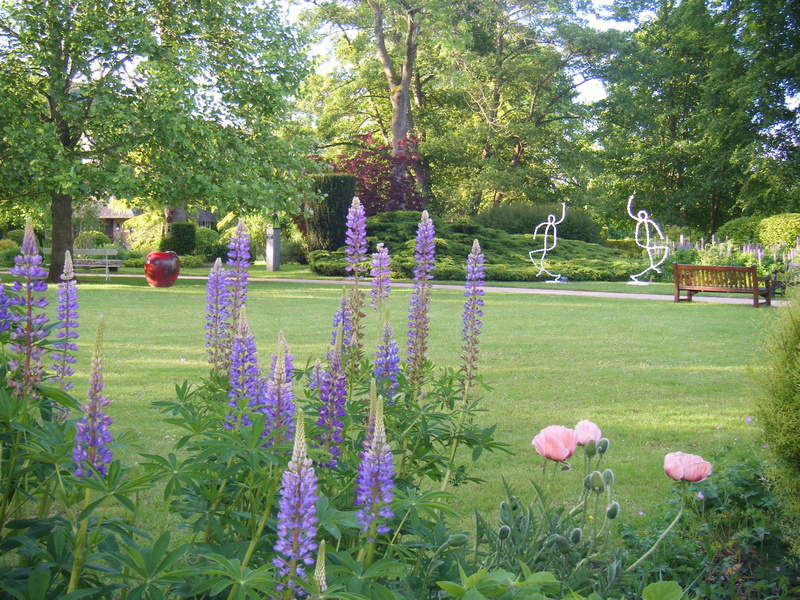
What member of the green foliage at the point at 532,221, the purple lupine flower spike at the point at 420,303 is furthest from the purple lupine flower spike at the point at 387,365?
the green foliage at the point at 532,221

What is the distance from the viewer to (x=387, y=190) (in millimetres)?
31766

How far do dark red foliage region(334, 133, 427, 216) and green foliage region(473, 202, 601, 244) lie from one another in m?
3.30

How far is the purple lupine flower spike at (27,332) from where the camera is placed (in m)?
2.06

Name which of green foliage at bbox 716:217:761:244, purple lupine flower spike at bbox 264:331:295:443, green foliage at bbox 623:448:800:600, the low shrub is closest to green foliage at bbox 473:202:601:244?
green foliage at bbox 716:217:761:244

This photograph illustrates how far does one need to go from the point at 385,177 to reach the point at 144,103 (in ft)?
49.0

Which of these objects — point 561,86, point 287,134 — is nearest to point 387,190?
point 287,134

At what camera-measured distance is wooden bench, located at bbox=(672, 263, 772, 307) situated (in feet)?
49.1

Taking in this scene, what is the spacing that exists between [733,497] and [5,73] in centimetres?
2024

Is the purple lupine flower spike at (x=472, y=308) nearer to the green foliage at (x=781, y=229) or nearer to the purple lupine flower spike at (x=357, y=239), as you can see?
the purple lupine flower spike at (x=357, y=239)

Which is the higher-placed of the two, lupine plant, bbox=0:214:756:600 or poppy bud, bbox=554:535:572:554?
lupine plant, bbox=0:214:756:600

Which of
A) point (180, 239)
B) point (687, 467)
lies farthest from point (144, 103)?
point (687, 467)

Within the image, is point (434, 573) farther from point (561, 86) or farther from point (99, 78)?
point (561, 86)

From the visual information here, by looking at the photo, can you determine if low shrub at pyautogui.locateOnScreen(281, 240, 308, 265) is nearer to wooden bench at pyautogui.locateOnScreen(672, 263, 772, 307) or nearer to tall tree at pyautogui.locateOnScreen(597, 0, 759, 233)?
tall tree at pyautogui.locateOnScreen(597, 0, 759, 233)

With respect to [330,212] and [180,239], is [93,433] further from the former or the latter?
[180,239]
